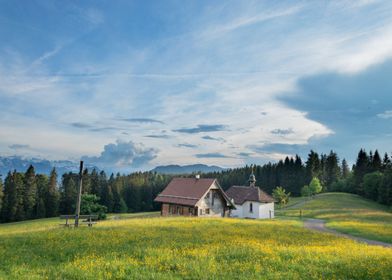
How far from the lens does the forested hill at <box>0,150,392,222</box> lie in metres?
91.1

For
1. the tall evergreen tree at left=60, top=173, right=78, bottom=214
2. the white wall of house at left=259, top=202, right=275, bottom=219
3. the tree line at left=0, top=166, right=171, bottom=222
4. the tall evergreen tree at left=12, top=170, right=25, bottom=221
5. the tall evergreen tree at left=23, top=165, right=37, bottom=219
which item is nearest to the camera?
the white wall of house at left=259, top=202, right=275, bottom=219

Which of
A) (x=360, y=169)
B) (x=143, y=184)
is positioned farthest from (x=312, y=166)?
(x=143, y=184)

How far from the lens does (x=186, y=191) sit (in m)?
60.8

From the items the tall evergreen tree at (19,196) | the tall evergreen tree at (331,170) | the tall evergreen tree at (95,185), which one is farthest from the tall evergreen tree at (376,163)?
the tall evergreen tree at (19,196)

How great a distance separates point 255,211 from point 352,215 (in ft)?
60.7

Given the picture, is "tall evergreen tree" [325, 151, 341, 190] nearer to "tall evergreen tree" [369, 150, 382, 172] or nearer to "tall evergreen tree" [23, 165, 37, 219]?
"tall evergreen tree" [369, 150, 382, 172]

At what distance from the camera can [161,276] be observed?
12.8 metres

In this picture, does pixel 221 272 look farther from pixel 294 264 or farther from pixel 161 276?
pixel 294 264

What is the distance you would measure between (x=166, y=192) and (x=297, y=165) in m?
87.0

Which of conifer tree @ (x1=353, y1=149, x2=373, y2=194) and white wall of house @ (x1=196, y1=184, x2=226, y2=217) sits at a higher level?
conifer tree @ (x1=353, y1=149, x2=373, y2=194)

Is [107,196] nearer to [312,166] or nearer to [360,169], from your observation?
[312,166]

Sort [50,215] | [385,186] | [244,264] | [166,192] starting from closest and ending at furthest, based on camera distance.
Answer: [244,264], [166,192], [385,186], [50,215]

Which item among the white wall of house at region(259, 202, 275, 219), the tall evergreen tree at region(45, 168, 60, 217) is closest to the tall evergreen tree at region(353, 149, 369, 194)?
the white wall of house at region(259, 202, 275, 219)

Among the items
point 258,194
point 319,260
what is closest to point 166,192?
point 258,194
